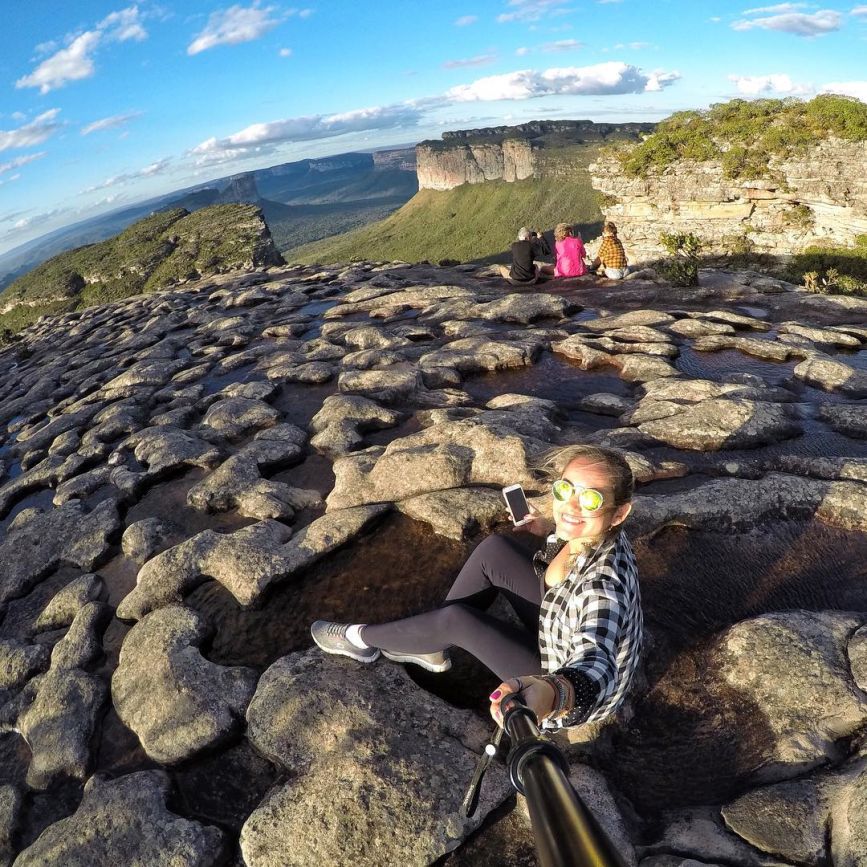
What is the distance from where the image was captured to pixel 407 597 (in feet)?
29.5

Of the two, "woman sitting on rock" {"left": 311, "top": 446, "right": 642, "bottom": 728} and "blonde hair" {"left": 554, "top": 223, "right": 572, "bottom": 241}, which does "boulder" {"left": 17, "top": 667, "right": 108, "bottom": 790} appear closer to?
"woman sitting on rock" {"left": 311, "top": 446, "right": 642, "bottom": 728}

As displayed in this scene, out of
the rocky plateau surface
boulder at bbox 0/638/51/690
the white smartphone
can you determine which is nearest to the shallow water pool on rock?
the rocky plateau surface

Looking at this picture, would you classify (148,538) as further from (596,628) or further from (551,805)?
(551,805)

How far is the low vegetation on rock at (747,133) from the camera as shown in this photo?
118 ft

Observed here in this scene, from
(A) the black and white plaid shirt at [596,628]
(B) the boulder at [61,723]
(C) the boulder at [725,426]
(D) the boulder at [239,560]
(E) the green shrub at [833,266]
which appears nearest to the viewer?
(A) the black and white plaid shirt at [596,628]

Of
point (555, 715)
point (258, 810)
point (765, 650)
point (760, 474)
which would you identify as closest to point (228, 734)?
point (258, 810)

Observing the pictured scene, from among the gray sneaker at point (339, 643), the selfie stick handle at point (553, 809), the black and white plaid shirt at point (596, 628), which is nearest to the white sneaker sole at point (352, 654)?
the gray sneaker at point (339, 643)

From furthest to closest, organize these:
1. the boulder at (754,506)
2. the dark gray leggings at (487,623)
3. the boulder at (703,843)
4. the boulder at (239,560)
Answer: the boulder at (239,560)
the boulder at (754,506)
the dark gray leggings at (487,623)
the boulder at (703,843)

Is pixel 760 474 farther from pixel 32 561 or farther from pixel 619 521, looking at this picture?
pixel 32 561

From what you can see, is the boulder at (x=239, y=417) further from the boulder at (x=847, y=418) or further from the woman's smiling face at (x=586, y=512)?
the boulder at (x=847, y=418)

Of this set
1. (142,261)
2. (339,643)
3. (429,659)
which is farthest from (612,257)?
(142,261)

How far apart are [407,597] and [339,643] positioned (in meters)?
1.70

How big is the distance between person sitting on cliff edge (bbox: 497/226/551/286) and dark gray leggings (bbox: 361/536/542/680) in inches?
890

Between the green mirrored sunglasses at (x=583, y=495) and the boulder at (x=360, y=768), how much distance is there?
134 inches
